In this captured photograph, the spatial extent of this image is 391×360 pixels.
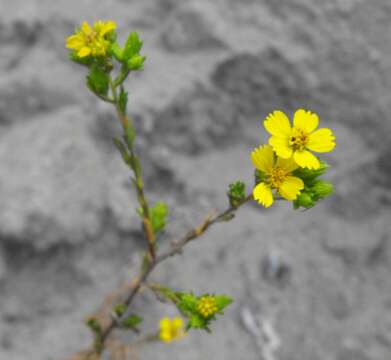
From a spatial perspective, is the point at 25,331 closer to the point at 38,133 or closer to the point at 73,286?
the point at 73,286

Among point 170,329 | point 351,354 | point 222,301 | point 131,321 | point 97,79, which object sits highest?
point 97,79

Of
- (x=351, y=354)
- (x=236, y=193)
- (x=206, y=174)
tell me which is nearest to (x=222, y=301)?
(x=236, y=193)

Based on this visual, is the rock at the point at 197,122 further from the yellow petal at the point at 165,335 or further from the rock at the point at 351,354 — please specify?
the rock at the point at 351,354

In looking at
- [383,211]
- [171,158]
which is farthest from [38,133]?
[383,211]

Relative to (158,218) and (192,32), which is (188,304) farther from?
(192,32)

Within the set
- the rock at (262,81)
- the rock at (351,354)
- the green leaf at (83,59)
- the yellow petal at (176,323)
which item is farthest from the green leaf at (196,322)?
the rock at (262,81)

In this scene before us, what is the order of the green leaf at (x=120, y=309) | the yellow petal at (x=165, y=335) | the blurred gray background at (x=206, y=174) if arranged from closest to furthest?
the green leaf at (x=120, y=309)
the yellow petal at (x=165, y=335)
the blurred gray background at (x=206, y=174)
